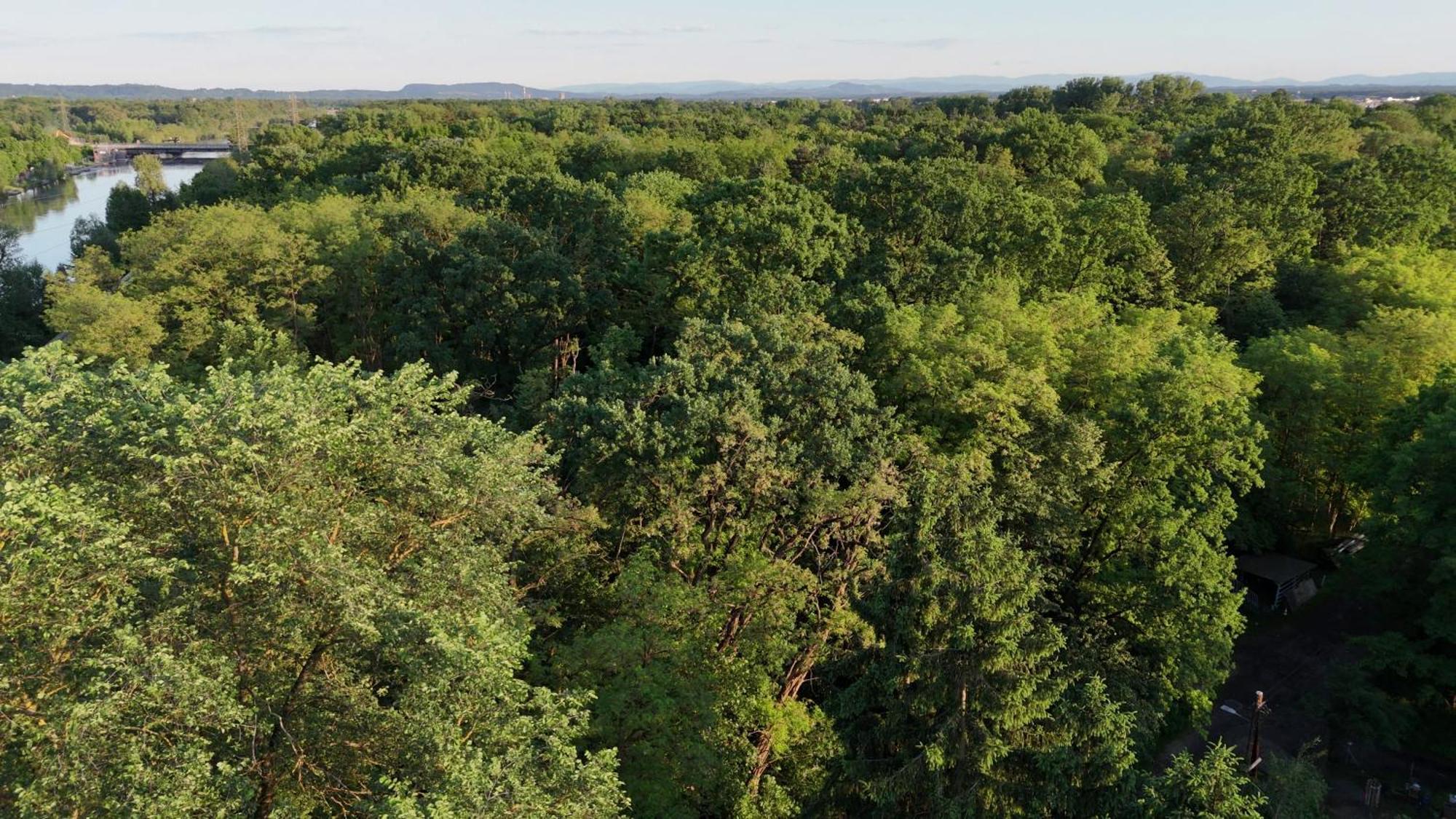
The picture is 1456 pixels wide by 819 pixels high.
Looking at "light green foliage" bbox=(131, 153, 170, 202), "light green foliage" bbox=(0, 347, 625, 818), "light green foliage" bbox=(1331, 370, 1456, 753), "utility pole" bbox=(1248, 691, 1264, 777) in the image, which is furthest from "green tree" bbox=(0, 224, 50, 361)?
"light green foliage" bbox=(1331, 370, 1456, 753)

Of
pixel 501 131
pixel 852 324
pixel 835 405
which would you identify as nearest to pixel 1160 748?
pixel 835 405

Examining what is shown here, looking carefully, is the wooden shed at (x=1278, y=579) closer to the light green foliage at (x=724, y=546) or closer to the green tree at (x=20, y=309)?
the light green foliage at (x=724, y=546)

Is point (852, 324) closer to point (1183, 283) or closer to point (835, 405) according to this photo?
point (835, 405)

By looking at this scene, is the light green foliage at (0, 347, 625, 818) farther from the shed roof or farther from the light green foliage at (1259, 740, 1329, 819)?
the shed roof

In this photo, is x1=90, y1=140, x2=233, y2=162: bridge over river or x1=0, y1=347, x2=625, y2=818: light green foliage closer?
x1=0, y1=347, x2=625, y2=818: light green foliage

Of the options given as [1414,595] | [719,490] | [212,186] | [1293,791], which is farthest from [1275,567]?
[212,186]

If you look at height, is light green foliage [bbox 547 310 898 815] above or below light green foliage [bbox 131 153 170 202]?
below

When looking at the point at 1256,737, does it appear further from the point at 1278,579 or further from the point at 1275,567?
the point at 1275,567
